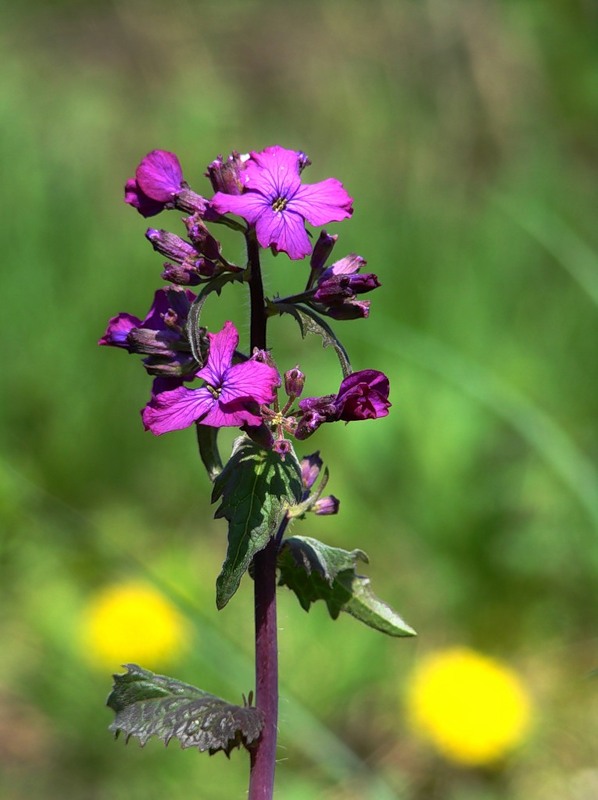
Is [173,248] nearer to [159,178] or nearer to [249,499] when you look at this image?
[159,178]

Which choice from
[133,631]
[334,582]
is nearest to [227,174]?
[334,582]

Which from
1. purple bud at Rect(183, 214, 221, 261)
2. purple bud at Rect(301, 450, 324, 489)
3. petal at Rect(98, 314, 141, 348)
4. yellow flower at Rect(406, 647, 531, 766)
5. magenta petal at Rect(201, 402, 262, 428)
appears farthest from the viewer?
yellow flower at Rect(406, 647, 531, 766)

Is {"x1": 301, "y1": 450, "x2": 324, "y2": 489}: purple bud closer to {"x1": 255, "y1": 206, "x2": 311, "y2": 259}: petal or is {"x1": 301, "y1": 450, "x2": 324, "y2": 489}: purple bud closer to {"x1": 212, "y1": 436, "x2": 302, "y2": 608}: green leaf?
{"x1": 212, "y1": 436, "x2": 302, "y2": 608}: green leaf

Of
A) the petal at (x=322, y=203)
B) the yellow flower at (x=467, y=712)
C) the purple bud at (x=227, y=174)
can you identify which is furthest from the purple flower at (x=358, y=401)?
the yellow flower at (x=467, y=712)

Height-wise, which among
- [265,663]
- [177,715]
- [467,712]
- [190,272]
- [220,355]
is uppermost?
[467,712]

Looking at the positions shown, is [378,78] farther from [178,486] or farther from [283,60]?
[178,486]

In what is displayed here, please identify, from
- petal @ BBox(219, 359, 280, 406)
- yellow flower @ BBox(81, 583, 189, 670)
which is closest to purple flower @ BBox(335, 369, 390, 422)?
petal @ BBox(219, 359, 280, 406)

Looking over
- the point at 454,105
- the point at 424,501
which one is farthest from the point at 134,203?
the point at 454,105

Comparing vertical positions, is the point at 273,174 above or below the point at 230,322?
→ above
